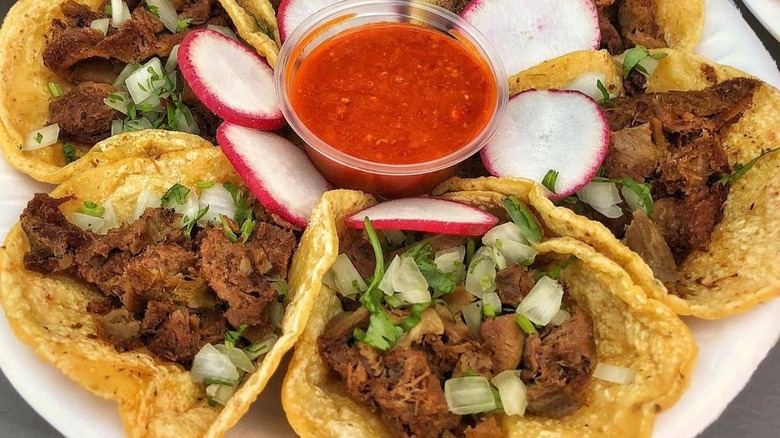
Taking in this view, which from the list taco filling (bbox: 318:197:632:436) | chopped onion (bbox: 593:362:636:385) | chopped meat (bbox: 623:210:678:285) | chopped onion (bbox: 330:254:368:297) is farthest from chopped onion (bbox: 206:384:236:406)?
chopped meat (bbox: 623:210:678:285)

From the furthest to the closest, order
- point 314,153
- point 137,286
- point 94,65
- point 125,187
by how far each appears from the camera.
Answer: point 94,65 → point 314,153 → point 125,187 → point 137,286

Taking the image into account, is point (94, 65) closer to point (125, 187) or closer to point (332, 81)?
point (125, 187)

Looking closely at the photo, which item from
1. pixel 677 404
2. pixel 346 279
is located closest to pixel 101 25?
pixel 346 279

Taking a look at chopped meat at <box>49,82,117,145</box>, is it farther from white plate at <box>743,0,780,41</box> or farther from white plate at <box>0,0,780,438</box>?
white plate at <box>743,0,780,41</box>

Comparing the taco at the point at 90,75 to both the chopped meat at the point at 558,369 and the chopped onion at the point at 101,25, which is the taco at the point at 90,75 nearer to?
the chopped onion at the point at 101,25

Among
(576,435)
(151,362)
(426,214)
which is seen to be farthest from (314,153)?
(576,435)

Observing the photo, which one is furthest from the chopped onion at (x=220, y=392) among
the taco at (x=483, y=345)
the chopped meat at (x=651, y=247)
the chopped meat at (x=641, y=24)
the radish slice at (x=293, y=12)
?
the chopped meat at (x=641, y=24)
